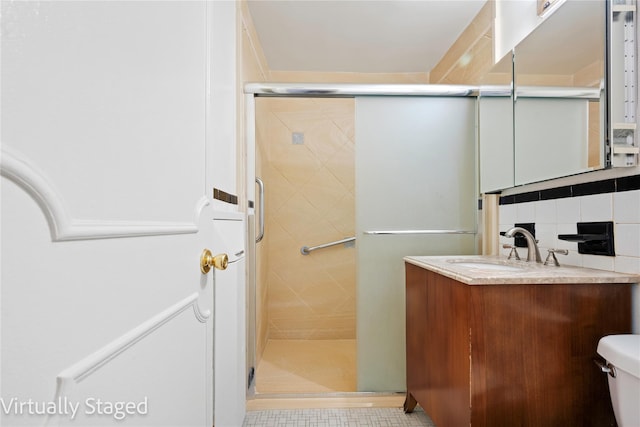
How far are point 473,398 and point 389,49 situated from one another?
2438 millimetres

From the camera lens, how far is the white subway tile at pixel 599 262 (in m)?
1.22

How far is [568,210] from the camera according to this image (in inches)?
55.6

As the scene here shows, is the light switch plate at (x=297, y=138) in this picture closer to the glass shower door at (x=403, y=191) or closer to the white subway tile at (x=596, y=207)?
the glass shower door at (x=403, y=191)

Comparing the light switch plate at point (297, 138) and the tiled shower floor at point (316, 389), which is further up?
the light switch plate at point (297, 138)

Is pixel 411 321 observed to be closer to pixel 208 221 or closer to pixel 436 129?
pixel 436 129

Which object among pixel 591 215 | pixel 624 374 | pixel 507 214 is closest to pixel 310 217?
pixel 507 214

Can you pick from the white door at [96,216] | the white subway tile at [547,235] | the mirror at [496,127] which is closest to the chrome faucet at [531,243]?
the white subway tile at [547,235]

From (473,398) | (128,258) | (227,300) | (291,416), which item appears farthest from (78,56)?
(291,416)

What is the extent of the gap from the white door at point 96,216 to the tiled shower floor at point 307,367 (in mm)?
1536

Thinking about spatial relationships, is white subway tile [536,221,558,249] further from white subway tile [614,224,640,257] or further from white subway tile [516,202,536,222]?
white subway tile [614,224,640,257]

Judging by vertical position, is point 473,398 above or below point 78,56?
below

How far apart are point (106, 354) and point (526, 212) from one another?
5.93 feet

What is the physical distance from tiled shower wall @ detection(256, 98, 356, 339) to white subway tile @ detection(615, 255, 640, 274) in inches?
83.5

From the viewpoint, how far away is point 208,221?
934mm
